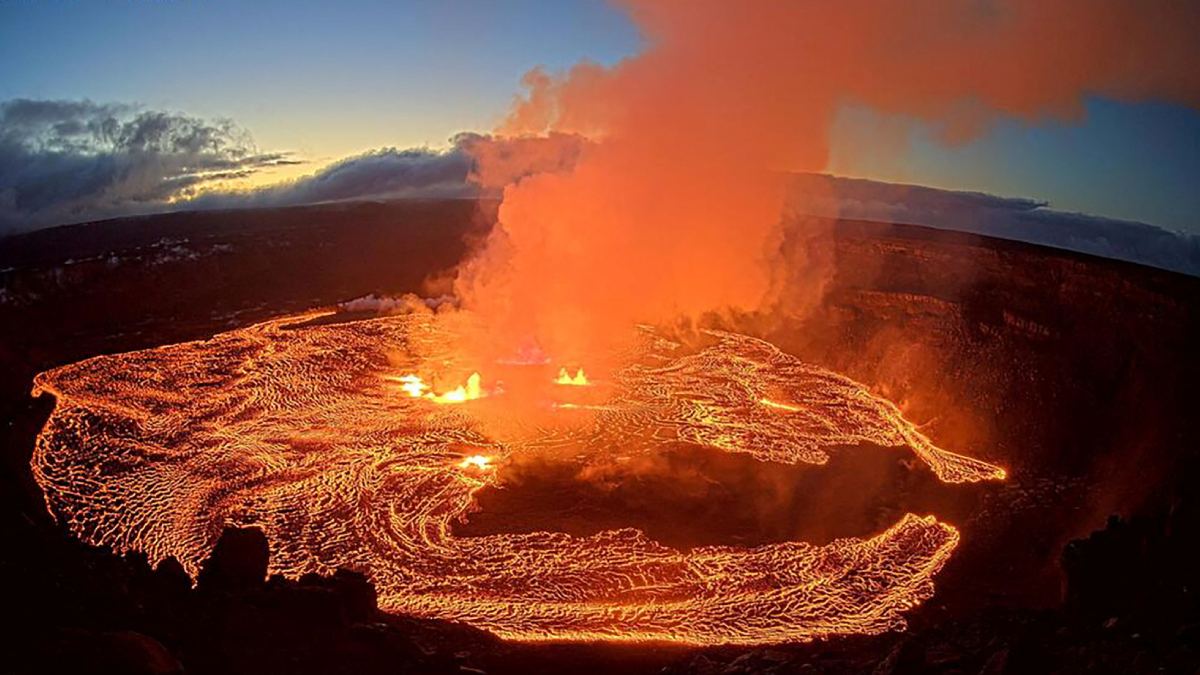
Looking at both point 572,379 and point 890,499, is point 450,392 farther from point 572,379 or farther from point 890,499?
point 890,499

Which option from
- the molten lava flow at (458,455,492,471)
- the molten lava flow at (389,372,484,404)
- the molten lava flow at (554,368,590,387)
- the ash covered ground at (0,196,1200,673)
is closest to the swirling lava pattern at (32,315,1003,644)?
the molten lava flow at (458,455,492,471)

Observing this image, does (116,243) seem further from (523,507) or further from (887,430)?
(887,430)

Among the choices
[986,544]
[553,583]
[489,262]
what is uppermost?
[489,262]

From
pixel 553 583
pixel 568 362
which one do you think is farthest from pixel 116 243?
pixel 553 583

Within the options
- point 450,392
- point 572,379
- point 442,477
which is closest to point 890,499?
point 572,379

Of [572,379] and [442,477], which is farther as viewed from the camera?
[572,379]
